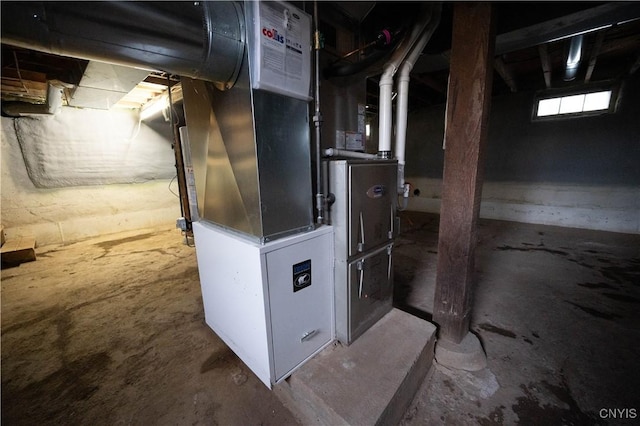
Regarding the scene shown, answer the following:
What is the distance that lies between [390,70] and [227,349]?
2.16 metres

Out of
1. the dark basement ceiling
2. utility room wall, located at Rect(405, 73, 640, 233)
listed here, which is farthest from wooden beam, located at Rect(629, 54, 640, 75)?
utility room wall, located at Rect(405, 73, 640, 233)

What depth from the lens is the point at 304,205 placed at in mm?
1348

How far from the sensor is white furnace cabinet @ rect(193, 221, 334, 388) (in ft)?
3.94

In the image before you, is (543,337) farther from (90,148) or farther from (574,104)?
(90,148)

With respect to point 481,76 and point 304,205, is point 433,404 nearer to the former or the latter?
point 304,205

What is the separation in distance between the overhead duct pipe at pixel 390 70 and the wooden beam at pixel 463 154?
0.20 m

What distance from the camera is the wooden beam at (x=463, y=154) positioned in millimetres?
1233

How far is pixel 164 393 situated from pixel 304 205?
4.48ft

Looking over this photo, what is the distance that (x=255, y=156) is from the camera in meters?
1.11

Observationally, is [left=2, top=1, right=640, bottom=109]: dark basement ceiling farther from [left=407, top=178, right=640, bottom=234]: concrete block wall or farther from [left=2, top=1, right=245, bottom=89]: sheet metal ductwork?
[left=407, top=178, right=640, bottom=234]: concrete block wall

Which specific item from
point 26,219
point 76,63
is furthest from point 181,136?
point 26,219

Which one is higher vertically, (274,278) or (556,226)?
(274,278)

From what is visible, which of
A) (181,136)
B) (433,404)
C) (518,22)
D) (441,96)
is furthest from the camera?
(441,96)

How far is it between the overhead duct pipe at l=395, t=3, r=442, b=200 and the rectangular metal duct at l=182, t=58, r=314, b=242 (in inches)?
27.5
